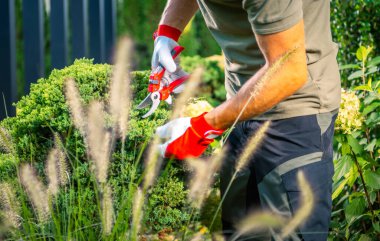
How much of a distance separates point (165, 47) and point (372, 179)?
3.54 ft

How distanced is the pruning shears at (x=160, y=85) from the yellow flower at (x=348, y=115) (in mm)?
704

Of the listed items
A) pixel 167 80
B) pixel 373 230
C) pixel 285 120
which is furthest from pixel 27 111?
pixel 373 230

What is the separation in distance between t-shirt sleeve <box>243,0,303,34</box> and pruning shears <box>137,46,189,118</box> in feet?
2.39

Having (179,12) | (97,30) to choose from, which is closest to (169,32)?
(179,12)

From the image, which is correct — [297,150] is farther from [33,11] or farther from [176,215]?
[33,11]

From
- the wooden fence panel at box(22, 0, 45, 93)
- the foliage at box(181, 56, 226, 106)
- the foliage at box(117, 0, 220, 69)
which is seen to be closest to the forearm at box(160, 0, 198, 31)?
the wooden fence panel at box(22, 0, 45, 93)

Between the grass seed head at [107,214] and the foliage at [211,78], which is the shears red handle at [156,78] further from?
the foliage at [211,78]

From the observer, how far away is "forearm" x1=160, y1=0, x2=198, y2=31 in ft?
9.38

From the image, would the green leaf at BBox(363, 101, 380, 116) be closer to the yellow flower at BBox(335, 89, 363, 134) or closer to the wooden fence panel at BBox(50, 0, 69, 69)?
the yellow flower at BBox(335, 89, 363, 134)

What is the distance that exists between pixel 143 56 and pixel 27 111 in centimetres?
577

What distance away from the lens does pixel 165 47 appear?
9.17 feet

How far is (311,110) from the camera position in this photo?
243 centimetres

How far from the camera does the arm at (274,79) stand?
2.12 metres

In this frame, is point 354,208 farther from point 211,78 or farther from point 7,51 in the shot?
point 211,78
